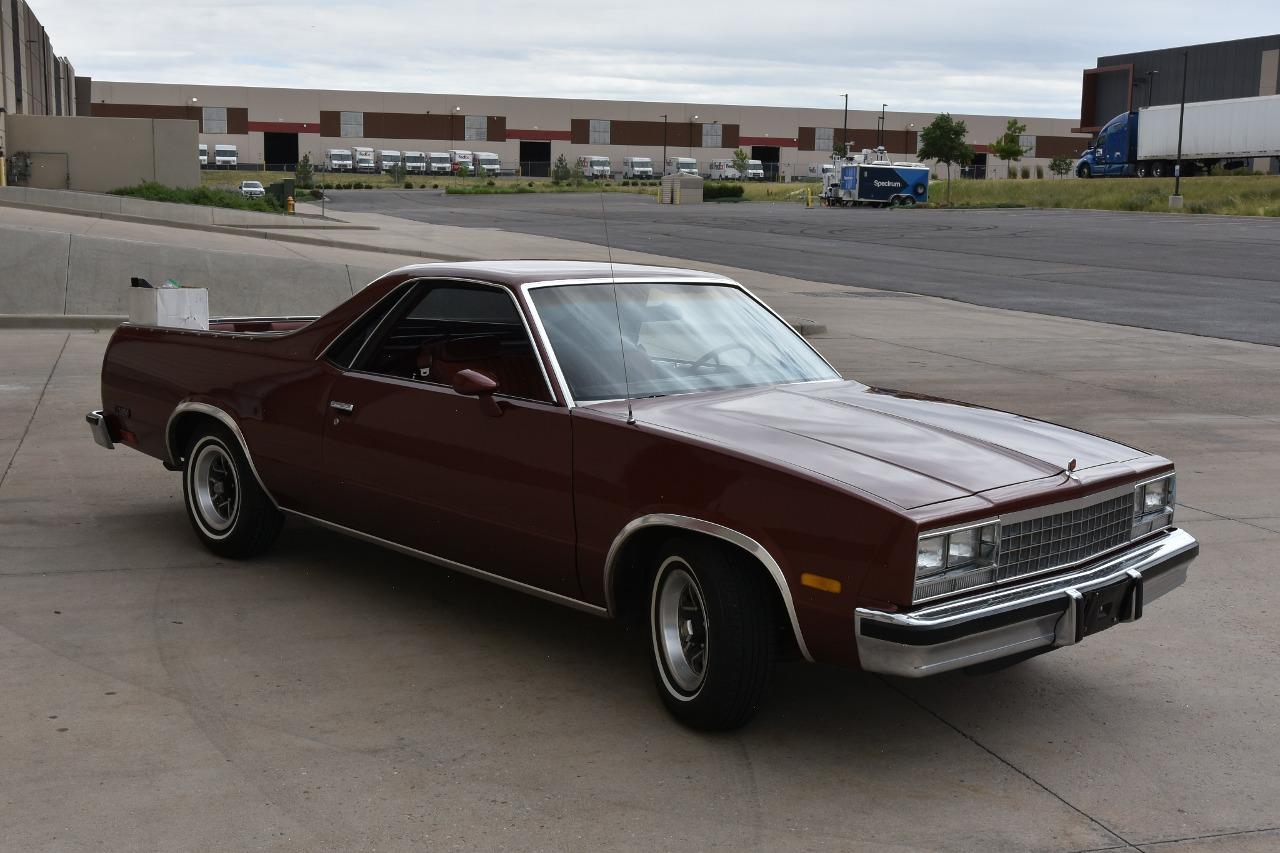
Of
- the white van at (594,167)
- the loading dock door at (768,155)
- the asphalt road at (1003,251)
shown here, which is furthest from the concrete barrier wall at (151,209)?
the loading dock door at (768,155)

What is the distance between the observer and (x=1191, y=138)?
7356 cm

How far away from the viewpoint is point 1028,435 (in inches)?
195

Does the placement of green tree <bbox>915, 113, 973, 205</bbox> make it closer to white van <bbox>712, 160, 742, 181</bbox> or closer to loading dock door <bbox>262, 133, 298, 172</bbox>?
white van <bbox>712, 160, 742, 181</bbox>

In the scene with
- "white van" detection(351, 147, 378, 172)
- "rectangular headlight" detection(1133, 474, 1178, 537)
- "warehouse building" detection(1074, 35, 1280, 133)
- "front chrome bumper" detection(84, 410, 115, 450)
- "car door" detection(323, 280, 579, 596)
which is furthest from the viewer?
"white van" detection(351, 147, 378, 172)

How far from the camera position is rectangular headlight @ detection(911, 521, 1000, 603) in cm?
402

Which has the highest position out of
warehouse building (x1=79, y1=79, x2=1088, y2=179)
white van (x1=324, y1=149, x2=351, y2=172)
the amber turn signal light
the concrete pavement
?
warehouse building (x1=79, y1=79, x2=1088, y2=179)

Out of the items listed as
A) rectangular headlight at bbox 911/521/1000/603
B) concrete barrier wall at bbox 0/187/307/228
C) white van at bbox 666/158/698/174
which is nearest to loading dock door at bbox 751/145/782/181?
white van at bbox 666/158/698/174

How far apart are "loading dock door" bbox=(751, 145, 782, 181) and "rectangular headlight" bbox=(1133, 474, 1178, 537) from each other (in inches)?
4884

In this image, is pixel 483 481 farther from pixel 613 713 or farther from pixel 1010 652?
pixel 1010 652

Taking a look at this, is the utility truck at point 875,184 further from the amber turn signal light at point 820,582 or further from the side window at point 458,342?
the amber turn signal light at point 820,582

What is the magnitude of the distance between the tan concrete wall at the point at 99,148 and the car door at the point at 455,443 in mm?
46350

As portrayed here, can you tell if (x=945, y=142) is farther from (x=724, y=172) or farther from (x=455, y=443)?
(x=455, y=443)

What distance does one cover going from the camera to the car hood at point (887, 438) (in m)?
4.25

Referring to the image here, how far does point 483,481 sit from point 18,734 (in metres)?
1.75
